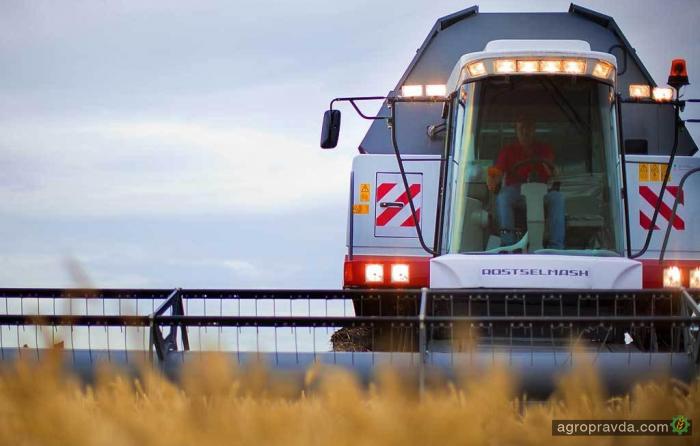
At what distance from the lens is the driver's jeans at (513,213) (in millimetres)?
6816

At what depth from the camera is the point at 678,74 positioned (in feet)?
24.4

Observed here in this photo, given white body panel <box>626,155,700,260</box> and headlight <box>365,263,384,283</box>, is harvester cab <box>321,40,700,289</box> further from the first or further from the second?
white body panel <box>626,155,700,260</box>

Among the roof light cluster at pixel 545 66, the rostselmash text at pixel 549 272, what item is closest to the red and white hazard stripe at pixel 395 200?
the roof light cluster at pixel 545 66

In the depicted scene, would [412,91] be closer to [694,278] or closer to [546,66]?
[546,66]

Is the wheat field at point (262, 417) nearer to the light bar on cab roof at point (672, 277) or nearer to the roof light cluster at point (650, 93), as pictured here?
the light bar on cab roof at point (672, 277)

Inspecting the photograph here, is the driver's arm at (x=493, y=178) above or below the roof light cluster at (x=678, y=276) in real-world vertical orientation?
above

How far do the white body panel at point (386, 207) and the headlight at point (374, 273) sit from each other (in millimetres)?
645

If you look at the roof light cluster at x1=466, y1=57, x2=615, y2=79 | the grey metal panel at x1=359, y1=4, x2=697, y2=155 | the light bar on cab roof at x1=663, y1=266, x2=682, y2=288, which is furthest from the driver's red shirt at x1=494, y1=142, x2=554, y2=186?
the grey metal panel at x1=359, y1=4, x2=697, y2=155

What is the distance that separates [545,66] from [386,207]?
1893mm

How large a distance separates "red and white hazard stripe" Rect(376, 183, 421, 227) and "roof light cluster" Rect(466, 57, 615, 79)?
1.51 m

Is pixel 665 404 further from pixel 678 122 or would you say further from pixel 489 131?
pixel 678 122

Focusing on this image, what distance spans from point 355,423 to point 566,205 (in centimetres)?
414

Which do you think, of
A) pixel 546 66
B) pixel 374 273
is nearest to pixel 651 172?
pixel 546 66

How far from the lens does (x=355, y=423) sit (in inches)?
123
